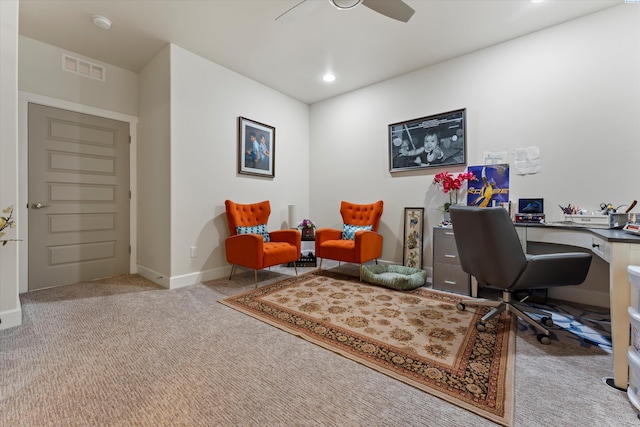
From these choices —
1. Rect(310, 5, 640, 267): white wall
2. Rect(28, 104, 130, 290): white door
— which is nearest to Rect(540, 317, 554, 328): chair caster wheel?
Rect(310, 5, 640, 267): white wall

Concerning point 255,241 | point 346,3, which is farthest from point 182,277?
point 346,3

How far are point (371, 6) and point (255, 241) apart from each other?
2.44 meters

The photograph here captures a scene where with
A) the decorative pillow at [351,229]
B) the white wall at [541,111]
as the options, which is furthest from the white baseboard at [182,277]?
the white wall at [541,111]

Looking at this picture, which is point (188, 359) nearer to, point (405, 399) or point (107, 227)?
point (405, 399)

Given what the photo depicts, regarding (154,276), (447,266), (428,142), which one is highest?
(428,142)

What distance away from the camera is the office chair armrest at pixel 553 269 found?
1.88 meters

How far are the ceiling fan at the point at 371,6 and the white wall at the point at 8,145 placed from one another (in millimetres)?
2084

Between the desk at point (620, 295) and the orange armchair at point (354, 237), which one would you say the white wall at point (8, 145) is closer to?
the orange armchair at point (354, 237)

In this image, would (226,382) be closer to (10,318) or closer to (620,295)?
(10,318)

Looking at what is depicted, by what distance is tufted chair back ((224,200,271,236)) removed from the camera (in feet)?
11.1

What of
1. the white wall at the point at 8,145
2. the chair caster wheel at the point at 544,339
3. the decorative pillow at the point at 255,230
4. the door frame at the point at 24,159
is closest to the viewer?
the chair caster wheel at the point at 544,339

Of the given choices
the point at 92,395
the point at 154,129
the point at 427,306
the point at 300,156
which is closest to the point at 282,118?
the point at 300,156

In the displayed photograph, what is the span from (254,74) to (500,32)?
306 centimetres

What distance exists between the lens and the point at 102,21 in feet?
8.57
